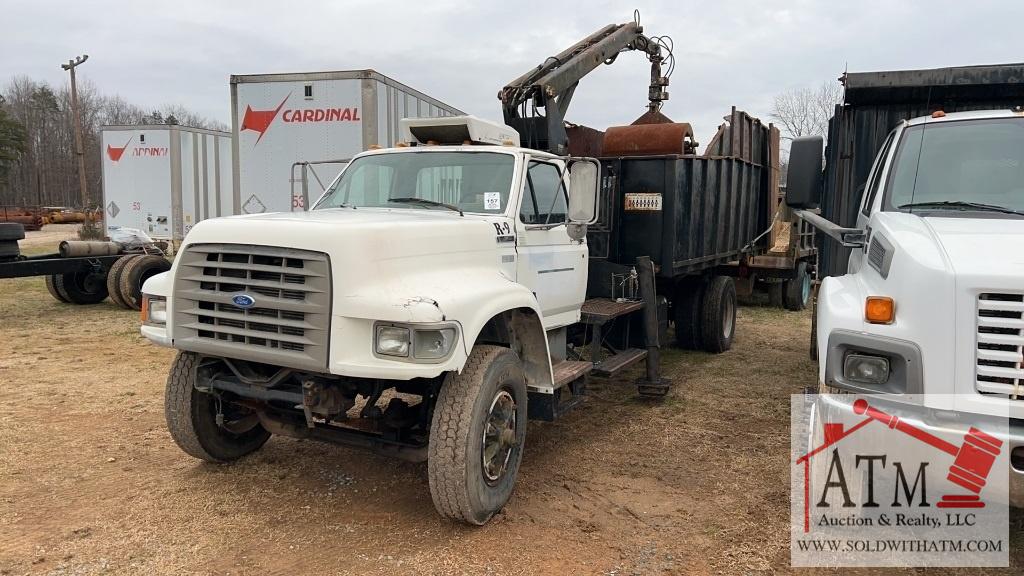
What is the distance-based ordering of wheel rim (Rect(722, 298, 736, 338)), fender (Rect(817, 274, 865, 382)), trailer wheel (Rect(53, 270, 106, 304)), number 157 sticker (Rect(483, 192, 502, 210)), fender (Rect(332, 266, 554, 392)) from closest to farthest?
1. fender (Rect(817, 274, 865, 382))
2. fender (Rect(332, 266, 554, 392))
3. number 157 sticker (Rect(483, 192, 502, 210))
4. wheel rim (Rect(722, 298, 736, 338))
5. trailer wheel (Rect(53, 270, 106, 304))

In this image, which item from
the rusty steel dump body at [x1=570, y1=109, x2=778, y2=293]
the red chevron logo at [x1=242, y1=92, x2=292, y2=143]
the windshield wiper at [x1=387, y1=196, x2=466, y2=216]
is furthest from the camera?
the red chevron logo at [x1=242, y1=92, x2=292, y2=143]

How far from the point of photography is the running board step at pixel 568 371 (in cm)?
470

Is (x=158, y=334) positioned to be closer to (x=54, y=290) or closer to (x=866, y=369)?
(x=866, y=369)

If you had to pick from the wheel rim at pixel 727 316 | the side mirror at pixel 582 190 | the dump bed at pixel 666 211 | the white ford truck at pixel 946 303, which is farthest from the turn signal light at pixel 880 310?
the wheel rim at pixel 727 316

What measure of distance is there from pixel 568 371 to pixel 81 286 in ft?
35.2

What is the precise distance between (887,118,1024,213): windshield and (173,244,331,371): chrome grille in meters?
3.36

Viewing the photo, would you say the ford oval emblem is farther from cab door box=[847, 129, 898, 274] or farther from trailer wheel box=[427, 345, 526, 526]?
cab door box=[847, 129, 898, 274]

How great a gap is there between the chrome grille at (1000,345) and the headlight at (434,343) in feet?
7.66

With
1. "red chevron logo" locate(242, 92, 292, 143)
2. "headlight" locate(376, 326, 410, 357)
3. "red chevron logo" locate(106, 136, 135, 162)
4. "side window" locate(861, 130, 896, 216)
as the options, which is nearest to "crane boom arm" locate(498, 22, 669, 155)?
"side window" locate(861, 130, 896, 216)

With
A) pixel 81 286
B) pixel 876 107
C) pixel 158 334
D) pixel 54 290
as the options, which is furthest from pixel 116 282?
pixel 876 107

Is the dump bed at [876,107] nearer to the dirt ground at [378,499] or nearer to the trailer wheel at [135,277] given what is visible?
the dirt ground at [378,499]

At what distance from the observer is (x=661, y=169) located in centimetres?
690

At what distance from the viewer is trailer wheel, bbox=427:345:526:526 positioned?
3652 mm

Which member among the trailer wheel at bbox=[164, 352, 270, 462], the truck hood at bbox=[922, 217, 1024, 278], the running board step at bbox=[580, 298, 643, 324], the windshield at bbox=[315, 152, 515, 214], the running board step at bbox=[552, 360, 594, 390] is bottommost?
the trailer wheel at bbox=[164, 352, 270, 462]
